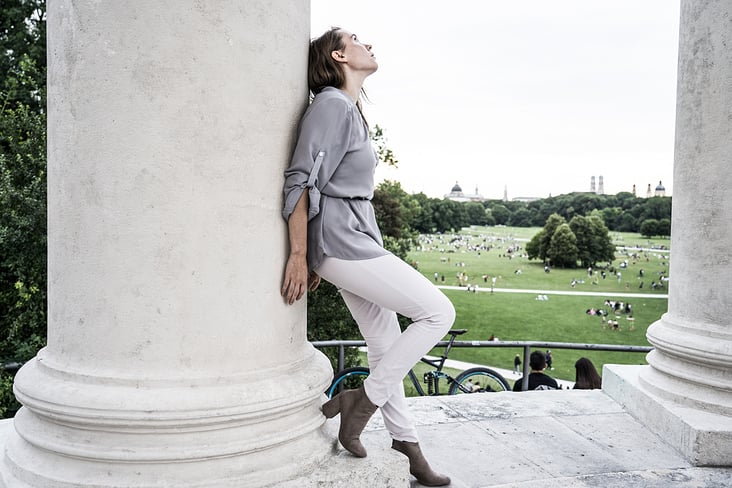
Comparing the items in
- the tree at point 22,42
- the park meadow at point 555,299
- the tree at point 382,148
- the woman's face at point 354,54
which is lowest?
the park meadow at point 555,299

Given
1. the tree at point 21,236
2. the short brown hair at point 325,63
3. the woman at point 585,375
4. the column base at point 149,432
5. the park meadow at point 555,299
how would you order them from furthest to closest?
the park meadow at point 555,299 → the tree at point 21,236 → the woman at point 585,375 → the short brown hair at point 325,63 → the column base at point 149,432

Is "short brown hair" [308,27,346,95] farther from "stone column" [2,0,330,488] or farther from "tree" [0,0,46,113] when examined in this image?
"tree" [0,0,46,113]

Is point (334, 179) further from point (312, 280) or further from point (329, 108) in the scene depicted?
point (312, 280)

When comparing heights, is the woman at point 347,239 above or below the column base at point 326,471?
above

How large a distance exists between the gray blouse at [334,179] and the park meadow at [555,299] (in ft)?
213

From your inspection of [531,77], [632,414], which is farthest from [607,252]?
[632,414]

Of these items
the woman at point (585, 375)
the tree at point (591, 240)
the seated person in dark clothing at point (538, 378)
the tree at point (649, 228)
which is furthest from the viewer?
the tree at point (649, 228)

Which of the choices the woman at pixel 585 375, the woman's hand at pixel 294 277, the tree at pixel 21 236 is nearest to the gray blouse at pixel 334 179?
the woman's hand at pixel 294 277

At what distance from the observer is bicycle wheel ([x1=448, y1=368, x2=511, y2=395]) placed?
39.8ft

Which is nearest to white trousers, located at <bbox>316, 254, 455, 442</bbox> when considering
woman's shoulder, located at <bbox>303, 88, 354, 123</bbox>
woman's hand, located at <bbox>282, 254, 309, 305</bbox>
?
woman's hand, located at <bbox>282, 254, 309, 305</bbox>

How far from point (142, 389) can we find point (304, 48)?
247 cm

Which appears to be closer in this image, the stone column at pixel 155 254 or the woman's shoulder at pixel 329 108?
the stone column at pixel 155 254

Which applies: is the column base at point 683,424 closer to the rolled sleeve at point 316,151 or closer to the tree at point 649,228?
the rolled sleeve at point 316,151

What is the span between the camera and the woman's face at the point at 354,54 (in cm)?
483
